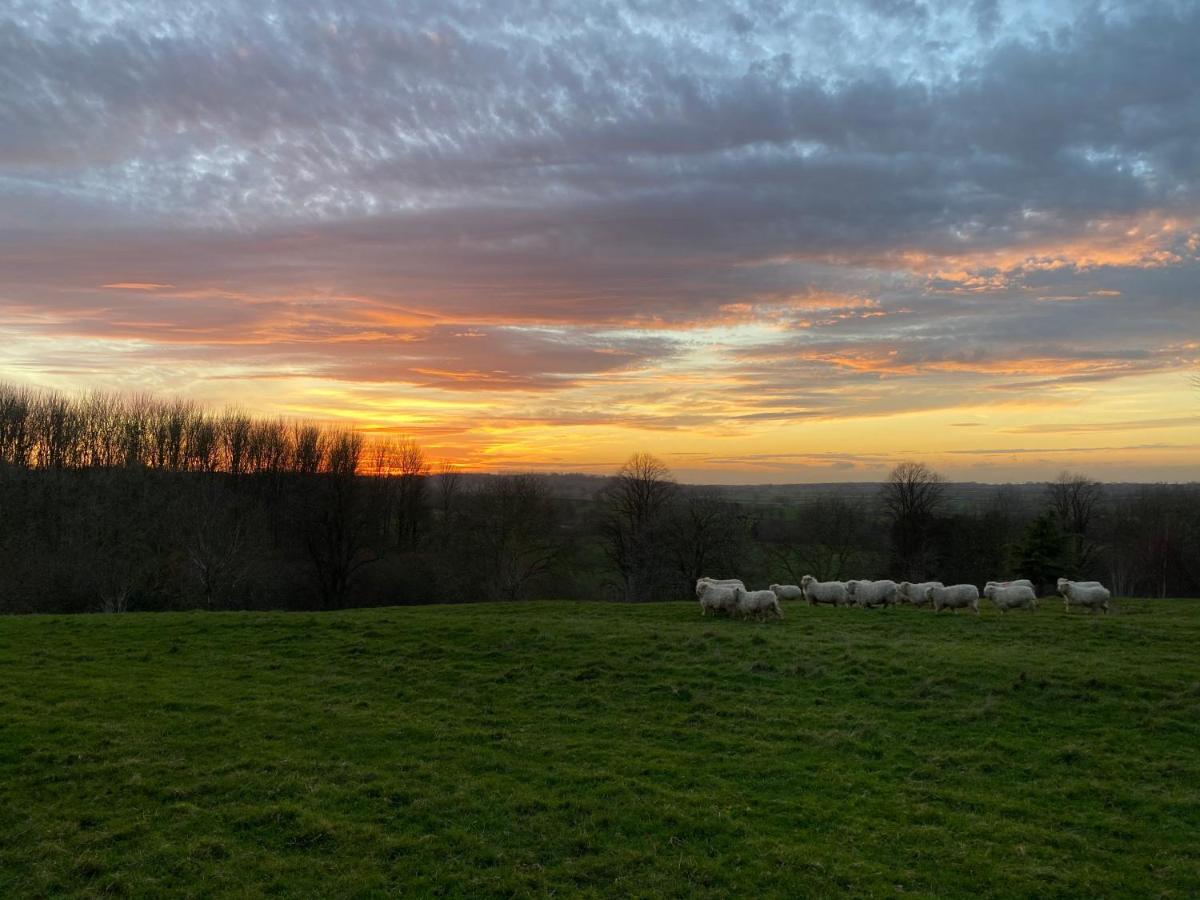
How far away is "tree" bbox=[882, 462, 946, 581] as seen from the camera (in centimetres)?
6625

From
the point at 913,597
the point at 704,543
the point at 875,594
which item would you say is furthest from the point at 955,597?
the point at 704,543

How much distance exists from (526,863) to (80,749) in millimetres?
8719

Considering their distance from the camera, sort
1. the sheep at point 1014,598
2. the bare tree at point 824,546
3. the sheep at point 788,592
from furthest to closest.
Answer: the bare tree at point 824,546 < the sheep at point 788,592 < the sheep at point 1014,598

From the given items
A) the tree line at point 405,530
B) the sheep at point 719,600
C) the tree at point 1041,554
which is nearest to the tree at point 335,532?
the tree line at point 405,530

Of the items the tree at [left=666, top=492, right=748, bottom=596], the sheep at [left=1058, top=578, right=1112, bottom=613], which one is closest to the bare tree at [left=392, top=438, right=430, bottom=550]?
the tree at [left=666, top=492, right=748, bottom=596]

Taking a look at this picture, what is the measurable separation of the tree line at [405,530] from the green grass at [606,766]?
101ft

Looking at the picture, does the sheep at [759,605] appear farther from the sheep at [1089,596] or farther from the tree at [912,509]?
the tree at [912,509]

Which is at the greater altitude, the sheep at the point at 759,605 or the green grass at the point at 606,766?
the sheep at the point at 759,605

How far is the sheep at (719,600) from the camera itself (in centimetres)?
2472

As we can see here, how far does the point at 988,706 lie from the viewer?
45.5 feet

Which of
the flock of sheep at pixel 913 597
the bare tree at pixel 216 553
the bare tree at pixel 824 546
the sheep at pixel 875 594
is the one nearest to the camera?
the flock of sheep at pixel 913 597

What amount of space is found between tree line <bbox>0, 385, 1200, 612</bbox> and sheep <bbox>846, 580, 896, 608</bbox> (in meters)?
23.4

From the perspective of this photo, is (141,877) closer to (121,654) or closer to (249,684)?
(249,684)

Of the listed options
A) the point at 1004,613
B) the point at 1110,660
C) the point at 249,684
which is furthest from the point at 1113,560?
the point at 249,684
